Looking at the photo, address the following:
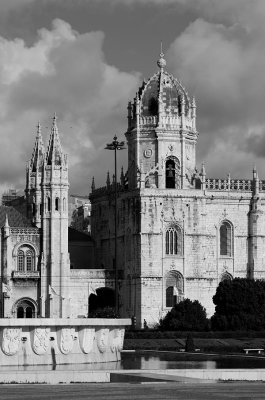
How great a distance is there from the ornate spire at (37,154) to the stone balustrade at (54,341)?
180 ft

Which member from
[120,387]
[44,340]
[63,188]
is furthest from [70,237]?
[120,387]

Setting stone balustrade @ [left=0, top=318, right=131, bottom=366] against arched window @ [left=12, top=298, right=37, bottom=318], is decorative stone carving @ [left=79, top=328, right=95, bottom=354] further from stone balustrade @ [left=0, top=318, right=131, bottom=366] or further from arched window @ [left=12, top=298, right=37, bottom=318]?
arched window @ [left=12, top=298, right=37, bottom=318]

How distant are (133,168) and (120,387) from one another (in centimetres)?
6977

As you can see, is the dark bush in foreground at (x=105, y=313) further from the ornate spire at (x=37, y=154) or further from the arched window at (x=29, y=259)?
the ornate spire at (x=37, y=154)

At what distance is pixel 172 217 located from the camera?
112312mm

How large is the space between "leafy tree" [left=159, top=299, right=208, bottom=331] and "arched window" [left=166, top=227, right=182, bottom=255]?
6549mm

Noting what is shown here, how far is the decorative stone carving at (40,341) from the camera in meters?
61.8

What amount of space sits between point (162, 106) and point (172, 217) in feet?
34.3

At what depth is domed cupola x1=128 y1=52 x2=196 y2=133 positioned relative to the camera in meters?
115

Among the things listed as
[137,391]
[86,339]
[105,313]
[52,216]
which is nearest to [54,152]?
[52,216]

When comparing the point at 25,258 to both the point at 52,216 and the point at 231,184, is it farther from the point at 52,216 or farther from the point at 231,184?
the point at 231,184

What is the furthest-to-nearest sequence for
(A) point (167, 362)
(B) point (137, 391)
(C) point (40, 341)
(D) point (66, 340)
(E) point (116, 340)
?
(E) point (116, 340)
(A) point (167, 362)
(D) point (66, 340)
(C) point (40, 341)
(B) point (137, 391)

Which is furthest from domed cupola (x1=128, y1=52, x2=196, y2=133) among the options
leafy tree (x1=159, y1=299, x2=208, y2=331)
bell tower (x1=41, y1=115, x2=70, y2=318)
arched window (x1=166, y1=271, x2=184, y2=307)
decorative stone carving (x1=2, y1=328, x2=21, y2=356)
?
decorative stone carving (x1=2, y1=328, x2=21, y2=356)

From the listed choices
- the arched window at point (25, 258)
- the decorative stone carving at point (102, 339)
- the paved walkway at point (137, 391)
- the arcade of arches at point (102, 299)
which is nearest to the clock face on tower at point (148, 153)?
the arcade of arches at point (102, 299)
